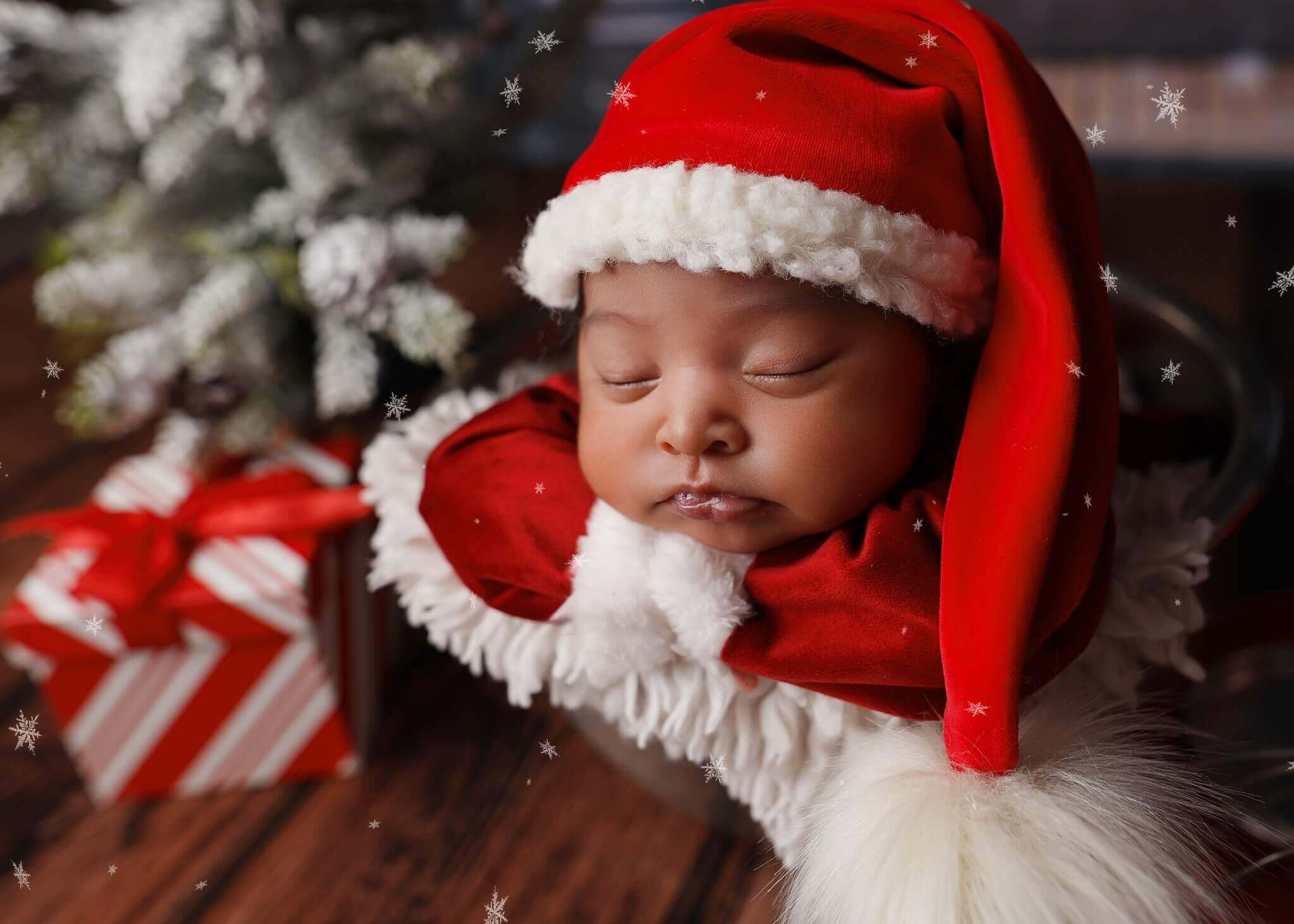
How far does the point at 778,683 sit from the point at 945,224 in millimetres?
227

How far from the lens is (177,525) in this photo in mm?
669

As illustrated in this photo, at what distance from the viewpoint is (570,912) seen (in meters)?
0.53

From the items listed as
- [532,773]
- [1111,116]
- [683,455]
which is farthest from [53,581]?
[1111,116]

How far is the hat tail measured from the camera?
1.19ft

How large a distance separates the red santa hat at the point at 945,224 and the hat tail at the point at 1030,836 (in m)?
0.02

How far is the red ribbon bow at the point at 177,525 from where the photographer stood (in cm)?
62

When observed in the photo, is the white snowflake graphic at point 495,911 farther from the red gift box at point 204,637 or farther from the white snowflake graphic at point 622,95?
the white snowflake graphic at point 622,95

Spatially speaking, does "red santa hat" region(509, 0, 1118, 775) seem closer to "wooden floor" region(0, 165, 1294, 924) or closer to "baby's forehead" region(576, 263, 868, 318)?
"baby's forehead" region(576, 263, 868, 318)

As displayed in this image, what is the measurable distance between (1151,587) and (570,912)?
1.12 ft

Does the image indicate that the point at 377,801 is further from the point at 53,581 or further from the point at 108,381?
the point at 108,381

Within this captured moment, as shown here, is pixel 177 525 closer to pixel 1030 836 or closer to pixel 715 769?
pixel 715 769

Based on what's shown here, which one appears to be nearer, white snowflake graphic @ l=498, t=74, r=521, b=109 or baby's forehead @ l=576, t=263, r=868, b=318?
baby's forehead @ l=576, t=263, r=868, b=318

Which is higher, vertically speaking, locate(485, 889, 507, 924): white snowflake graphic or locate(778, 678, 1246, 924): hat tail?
locate(778, 678, 1246, 924): hat tail

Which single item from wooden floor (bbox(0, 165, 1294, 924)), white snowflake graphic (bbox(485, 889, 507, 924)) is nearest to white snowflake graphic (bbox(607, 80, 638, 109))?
wooden floor (bbox(0, 165, 1294, 924))
